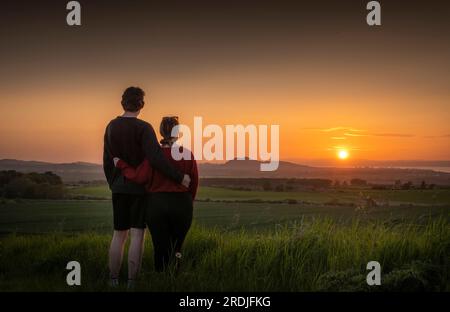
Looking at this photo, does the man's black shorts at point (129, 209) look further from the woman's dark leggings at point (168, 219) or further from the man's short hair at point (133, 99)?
the man's short hair at point (133, 99)

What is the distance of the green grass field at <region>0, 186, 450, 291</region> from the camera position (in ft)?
24.8

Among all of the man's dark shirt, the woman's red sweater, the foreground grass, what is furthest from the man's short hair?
the foreground grass

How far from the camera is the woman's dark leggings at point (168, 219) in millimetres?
7055

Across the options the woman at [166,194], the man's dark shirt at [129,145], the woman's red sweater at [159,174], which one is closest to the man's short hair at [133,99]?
the man's dark shirt at [129,145]

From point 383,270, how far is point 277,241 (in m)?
1.71

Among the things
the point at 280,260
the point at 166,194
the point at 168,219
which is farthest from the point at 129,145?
the point at 280,260

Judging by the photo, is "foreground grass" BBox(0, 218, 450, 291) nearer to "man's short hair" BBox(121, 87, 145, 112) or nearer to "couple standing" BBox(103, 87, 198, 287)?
"couple standing" BBox(103, 87, 198, 287)

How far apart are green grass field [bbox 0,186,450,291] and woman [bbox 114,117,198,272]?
749 millimetres

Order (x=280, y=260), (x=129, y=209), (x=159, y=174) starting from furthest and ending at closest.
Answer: (x=280, y=260) < (x=129, y=209) < (x=159, y=174)

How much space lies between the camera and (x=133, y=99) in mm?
7098

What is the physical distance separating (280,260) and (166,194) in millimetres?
2514

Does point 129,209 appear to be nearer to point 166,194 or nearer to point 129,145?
point 166,194
